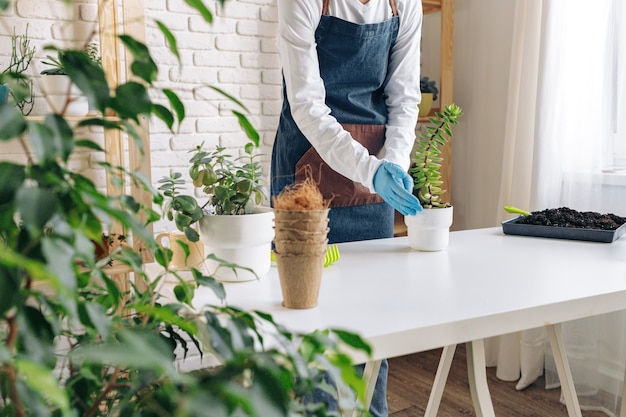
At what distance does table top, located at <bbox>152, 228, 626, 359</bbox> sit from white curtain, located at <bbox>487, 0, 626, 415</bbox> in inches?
43.9

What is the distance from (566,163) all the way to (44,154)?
2.67 m

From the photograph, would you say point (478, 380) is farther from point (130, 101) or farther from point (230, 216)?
point (130, 101)

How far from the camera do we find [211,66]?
3117 millimetres

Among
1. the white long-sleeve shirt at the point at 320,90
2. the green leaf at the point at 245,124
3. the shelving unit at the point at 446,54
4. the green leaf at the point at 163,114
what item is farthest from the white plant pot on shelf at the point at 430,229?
the shelving unit at the point at 446,54

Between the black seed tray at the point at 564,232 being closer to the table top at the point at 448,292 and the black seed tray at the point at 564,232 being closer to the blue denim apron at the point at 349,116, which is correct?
the table top at the point at 448,292

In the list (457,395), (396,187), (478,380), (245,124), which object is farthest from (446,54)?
(245,124)

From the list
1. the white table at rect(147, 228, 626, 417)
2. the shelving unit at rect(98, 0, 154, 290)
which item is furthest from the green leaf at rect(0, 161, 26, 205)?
the shelving unit at rect(98, 0, 154, 290)

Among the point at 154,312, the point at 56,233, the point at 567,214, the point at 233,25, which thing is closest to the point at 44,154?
the point at 56,233

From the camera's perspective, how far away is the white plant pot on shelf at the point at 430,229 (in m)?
1.60

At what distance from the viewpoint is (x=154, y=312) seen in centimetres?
55

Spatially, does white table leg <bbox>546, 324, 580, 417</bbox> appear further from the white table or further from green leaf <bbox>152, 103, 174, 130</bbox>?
green leaf <bbox>152, 103, 174, 130</bbox>

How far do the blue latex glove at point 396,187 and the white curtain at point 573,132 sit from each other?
130 cm

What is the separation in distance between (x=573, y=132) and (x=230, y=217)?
6.48ft

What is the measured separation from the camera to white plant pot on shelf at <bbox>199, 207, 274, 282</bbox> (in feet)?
4.11
